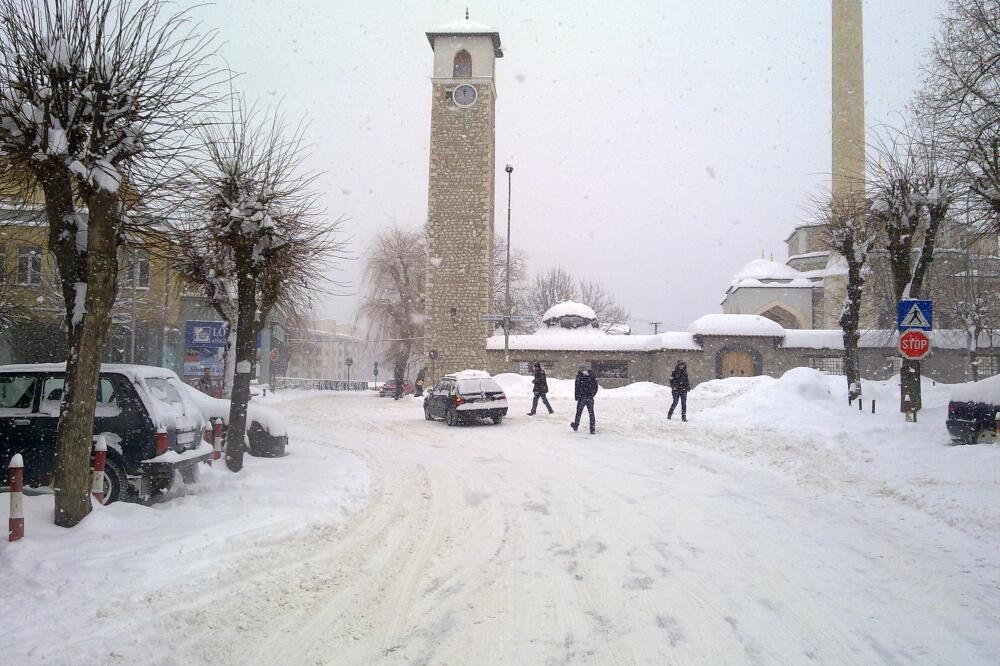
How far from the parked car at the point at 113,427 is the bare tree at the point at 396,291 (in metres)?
41.0

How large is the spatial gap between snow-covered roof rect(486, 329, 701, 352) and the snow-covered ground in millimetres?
25585

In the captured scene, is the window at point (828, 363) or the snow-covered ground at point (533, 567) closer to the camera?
the snow-covered ground at point (533, 567)

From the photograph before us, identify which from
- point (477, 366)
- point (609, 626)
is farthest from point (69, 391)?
point (477, 366)

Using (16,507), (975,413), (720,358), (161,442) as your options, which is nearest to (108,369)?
(161,442)

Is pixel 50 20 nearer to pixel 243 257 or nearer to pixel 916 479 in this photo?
pixel 243 257

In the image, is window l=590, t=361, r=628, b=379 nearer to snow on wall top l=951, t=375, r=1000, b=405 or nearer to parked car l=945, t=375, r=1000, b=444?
snow on wall top l=951, t=375, r=1000, b=405

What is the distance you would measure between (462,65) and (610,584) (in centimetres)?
3993

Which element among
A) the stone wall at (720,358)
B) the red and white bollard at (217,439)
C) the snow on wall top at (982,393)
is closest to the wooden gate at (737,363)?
the stone wall at (720,358)

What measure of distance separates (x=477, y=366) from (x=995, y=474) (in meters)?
31.6

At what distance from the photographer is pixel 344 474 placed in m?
10.6

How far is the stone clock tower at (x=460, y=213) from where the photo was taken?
39375mm

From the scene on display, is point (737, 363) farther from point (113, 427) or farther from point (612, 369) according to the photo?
point (113, 427)

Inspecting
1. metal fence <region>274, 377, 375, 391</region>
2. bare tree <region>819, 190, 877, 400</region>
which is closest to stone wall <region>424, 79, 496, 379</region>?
metal fence <region>274, 377, 375, 391</region>

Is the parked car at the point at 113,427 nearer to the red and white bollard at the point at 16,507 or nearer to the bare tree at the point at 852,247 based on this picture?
the red and white bollard at the point at 16,507
